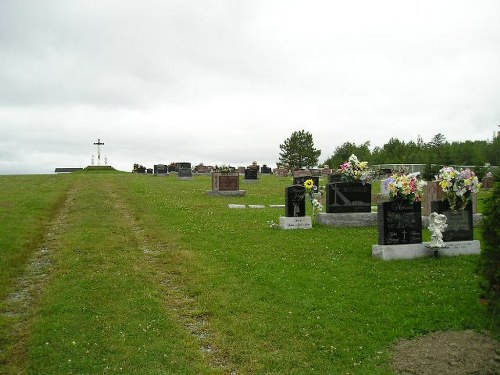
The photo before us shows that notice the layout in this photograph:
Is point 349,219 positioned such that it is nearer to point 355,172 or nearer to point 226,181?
point 355,172

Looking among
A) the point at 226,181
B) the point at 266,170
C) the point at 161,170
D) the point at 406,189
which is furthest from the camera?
the point at 266,170

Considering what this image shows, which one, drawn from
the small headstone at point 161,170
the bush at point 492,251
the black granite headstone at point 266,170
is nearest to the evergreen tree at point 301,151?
the black granite headstone at point 266,170

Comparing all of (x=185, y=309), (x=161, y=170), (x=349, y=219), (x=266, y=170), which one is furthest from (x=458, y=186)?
(x=266, y=170)

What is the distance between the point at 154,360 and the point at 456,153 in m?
73.6

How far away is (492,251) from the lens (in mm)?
7207

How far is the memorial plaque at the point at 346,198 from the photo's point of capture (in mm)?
17406

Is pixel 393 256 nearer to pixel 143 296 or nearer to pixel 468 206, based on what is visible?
pixel 468 206

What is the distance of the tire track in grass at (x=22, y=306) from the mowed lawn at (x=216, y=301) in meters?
0.03

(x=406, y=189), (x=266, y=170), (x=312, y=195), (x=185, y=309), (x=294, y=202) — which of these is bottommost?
(x=185, y=309)

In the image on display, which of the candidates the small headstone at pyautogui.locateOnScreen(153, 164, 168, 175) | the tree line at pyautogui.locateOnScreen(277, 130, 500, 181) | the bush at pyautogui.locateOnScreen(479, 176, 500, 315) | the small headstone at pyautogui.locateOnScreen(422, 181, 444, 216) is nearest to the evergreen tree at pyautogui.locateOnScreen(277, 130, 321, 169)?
the tree line at pyautogui.locateOnScreen(277, 130, 500, 181)

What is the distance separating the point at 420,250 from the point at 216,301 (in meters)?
5.78

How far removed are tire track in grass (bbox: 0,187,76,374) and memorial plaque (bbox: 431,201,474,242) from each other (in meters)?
9.70

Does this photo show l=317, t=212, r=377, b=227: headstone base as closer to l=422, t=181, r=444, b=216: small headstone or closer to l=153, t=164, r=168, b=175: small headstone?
l=422, t=181, r=444, b=216: small headstone

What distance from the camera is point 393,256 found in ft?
38.0
